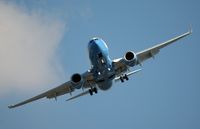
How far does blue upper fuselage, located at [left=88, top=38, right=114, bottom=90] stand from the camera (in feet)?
130

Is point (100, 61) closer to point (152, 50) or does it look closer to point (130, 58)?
point (130, 58)

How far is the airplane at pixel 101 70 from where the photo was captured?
40000 millimetres

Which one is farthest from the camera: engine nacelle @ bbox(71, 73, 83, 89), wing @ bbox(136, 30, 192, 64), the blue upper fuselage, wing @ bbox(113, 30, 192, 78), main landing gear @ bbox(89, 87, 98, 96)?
main landing gear @ bbox(89, 87, 98, 96)

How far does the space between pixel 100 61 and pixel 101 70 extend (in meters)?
1.11

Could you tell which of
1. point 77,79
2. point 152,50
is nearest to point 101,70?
point 77,79

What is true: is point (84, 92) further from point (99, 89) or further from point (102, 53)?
point (102, 53)

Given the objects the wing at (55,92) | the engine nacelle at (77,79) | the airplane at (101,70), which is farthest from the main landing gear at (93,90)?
the engine nacelle at (77,79)

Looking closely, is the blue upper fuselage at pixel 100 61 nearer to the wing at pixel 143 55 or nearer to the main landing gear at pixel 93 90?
the wing at pixel 143 55

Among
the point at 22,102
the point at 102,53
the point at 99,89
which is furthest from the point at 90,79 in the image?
the point at 22,102

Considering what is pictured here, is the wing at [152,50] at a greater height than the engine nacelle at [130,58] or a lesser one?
greater

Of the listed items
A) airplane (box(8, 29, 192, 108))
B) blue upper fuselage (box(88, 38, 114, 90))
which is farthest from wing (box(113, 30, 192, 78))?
blue upper fuselage (box(88, 38, 114, 90))

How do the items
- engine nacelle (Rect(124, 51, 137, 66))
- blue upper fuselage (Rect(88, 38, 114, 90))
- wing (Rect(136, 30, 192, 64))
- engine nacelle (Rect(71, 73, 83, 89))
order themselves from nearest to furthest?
1. blue upper fuselage (Rect(88, 38, 114, 90))
2. engine nacelle (Rect(124, 51, 137, 66))
3. engine nacelle (Rect(71, 73, 83, 89))
4. wing (Rect(136, 30, 192, 64))

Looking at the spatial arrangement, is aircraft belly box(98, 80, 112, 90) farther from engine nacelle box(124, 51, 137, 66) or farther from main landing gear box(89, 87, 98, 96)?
engine nacelle box(124, 51, 137, 66)

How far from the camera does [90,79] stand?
4312 cm
